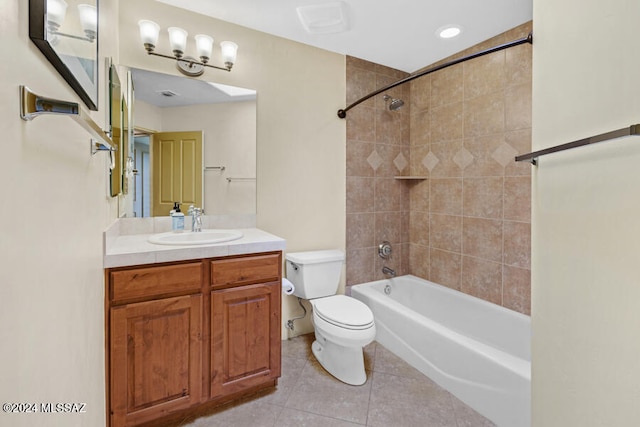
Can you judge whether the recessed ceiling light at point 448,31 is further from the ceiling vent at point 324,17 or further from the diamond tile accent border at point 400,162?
the diamond tile accent border at point 400,162

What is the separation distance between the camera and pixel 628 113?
585mm

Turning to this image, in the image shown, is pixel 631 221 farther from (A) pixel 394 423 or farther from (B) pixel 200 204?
(B) pixel 200 204

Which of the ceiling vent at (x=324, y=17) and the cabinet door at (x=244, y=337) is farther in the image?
the ceiling vent at (x=324, y=17)

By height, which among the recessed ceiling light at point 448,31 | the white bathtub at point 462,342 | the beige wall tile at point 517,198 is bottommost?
the white bathtub at point 462,342

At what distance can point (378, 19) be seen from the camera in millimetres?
2080

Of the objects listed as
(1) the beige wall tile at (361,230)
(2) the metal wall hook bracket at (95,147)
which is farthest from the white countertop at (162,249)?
(1) the beige wall tile at (361,230)

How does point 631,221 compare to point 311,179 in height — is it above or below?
below

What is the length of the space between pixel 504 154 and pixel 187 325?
2.39m

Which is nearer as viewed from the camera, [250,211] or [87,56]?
[87,56]

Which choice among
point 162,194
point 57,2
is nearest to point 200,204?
point 162,194

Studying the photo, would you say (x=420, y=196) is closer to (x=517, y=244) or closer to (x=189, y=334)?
(x=517, y=244)

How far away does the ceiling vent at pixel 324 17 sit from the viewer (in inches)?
76.7

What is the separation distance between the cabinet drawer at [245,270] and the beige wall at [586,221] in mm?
1241

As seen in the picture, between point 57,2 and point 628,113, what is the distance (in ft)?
3.88
